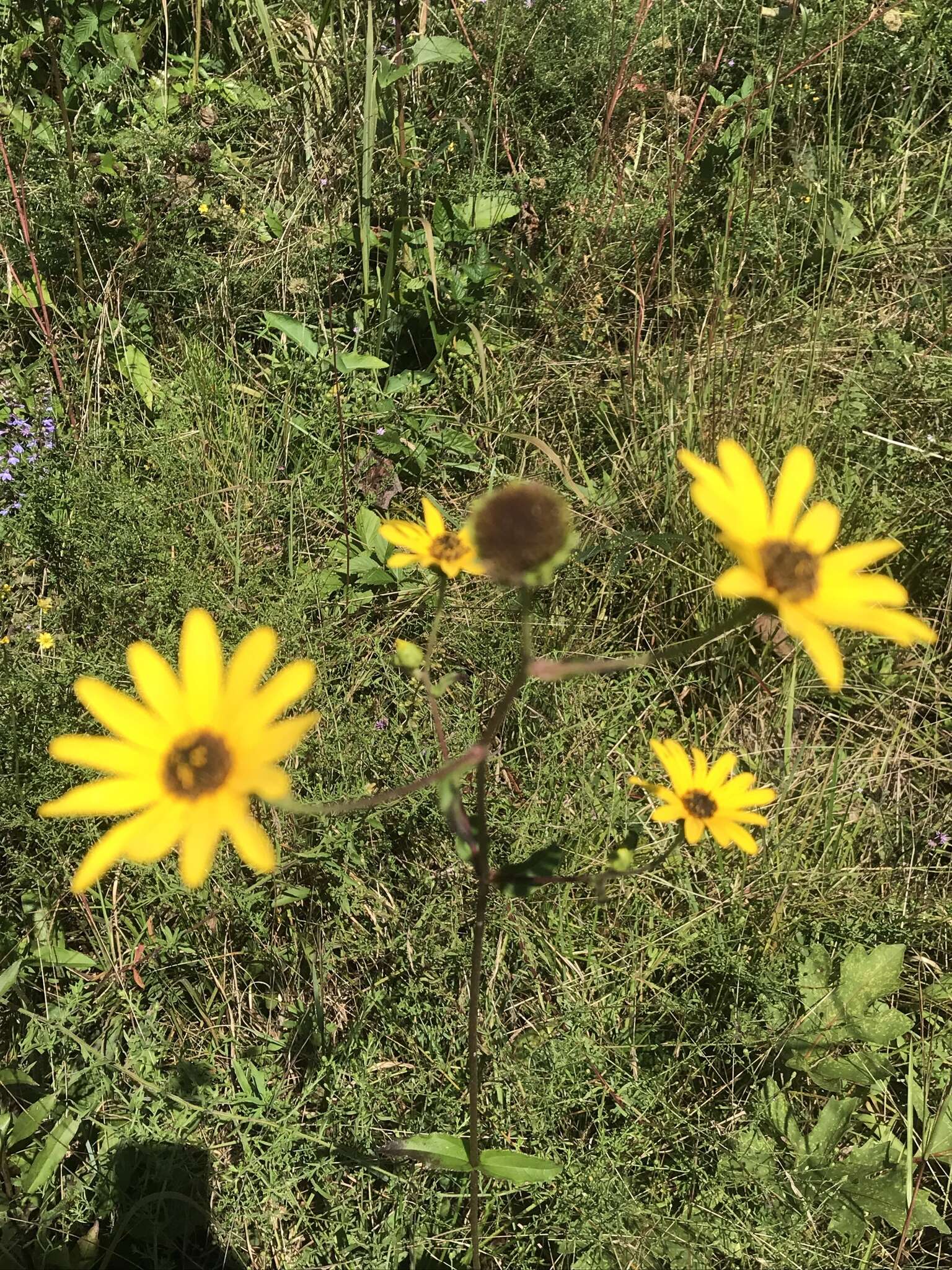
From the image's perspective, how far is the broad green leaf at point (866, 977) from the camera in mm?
2010

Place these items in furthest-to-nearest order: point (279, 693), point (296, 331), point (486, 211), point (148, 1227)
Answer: point (486, 211) → point (296, 331) → point (148, 1227) → point (279, 693)

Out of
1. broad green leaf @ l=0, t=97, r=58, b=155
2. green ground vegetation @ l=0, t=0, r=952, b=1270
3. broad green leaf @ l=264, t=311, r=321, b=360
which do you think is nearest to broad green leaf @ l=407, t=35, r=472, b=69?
green ground vegetation @ l=0, t=0, r=952, b=1270

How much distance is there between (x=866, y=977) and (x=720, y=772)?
1.95ft

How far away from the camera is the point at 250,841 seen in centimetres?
94

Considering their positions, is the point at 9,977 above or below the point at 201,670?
below

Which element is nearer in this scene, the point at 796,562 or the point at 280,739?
the point at 280,739

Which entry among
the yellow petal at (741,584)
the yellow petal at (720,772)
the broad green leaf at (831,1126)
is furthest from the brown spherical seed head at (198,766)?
the broad green leaf at (831,1126)

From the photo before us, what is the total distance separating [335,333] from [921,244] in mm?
2031

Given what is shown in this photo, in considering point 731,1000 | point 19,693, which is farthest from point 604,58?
point 731,1000

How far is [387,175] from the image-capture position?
3.07 meters

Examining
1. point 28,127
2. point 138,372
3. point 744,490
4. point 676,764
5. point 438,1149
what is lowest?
point 438,1149

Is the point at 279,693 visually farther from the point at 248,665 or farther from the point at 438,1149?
the point at 438,1149

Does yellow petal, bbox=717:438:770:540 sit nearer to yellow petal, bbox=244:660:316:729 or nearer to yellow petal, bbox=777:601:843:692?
yellow petal, bbox=777:601:843:692

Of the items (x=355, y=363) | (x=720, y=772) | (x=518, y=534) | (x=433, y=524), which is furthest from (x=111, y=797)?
(x=355, y=363)
